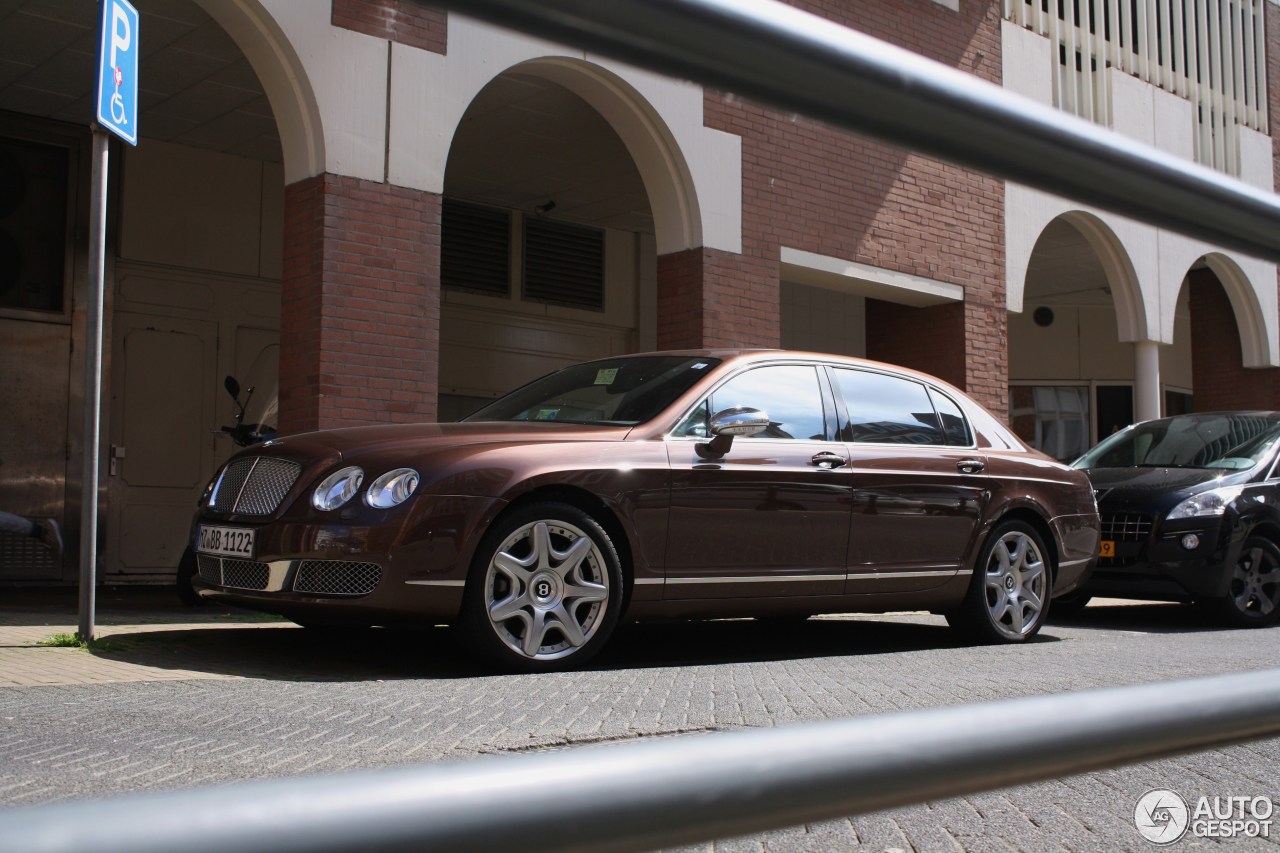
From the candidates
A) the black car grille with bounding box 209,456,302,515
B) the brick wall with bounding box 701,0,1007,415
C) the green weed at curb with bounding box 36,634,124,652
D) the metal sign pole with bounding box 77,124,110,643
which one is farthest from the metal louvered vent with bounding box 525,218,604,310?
the black car grille with bounding box 209,456,302,515

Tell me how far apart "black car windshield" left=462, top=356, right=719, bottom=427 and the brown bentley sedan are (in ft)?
0.06

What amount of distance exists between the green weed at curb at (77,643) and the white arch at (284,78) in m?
4.07

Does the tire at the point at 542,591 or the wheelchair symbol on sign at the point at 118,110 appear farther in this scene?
the wheelchair symbol on sign at the point at 118,110

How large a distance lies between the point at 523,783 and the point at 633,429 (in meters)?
6.02

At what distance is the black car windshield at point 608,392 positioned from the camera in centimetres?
684

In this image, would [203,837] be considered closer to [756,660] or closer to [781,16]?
[781,16]

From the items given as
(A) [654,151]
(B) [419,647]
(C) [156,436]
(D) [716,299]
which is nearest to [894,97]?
(B) [419,647]

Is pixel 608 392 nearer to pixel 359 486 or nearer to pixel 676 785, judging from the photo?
pixel 359 486

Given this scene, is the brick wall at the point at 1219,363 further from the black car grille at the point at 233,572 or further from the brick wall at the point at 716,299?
the black car grille at the point at 233,572

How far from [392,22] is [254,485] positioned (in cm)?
523

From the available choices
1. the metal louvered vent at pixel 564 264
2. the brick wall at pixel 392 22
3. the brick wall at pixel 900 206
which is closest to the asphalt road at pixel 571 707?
the brick wall at pixel 392 22

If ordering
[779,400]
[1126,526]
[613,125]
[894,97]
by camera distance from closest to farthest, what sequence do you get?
1. [894,97]
2. [779,400]
3. [1126,526]
4. [613,125]

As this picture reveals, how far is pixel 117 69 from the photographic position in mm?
6684

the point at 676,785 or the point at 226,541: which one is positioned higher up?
the point at 676,785
